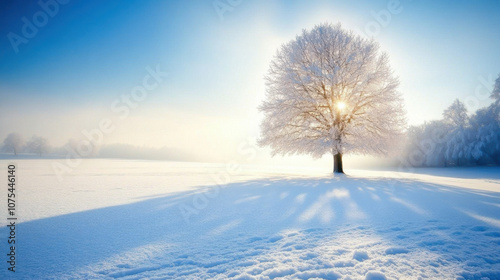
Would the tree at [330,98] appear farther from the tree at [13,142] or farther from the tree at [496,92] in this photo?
the tree at [13,142]

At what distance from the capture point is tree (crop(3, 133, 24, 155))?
6412 centimetres

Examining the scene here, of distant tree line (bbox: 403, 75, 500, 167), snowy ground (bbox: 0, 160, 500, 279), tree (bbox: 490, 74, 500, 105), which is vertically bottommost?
snowy ground (bbox: 0, 160, 500, 279)

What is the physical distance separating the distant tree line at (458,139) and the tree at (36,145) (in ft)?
364

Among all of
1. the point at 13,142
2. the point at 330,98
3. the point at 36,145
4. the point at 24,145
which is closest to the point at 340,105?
the point at 330,98

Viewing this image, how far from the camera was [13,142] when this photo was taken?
64312mm

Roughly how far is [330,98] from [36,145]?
330 feet

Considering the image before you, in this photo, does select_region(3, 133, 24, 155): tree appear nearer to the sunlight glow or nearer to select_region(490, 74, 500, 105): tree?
the sunlight glow

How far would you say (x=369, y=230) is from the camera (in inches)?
131

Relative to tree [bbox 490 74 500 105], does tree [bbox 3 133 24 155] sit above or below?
below

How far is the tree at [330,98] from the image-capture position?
1270 cm

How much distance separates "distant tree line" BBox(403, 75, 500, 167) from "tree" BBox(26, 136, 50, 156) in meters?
111

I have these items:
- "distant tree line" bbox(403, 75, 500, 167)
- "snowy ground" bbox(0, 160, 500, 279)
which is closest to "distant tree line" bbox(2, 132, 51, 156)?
"snowy ground" bbox(0, 160, 500, 279)

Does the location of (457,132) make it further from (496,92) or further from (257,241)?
(257,241)

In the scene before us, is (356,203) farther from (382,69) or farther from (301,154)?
(382,69)
